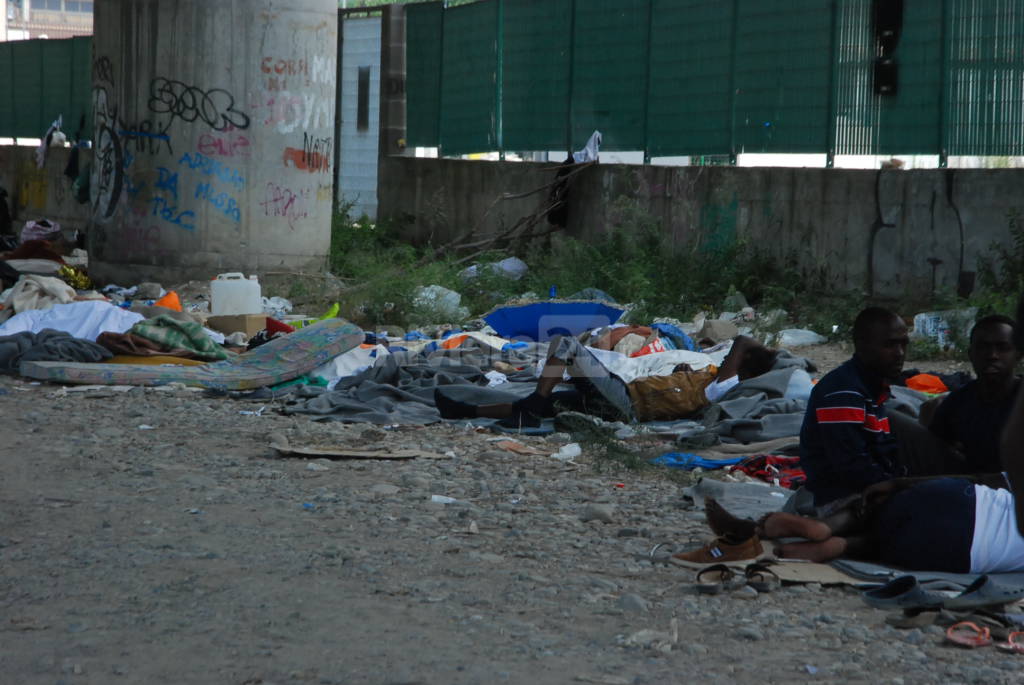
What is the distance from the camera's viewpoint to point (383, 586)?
4.31 m

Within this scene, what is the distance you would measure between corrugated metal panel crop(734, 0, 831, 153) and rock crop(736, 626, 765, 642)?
28.1 feet

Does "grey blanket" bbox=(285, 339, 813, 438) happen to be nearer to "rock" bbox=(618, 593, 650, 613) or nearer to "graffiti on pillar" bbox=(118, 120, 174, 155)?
"rock" bbox=(618, 593, 650, 613)

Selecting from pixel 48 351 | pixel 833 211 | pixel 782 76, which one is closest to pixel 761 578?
pixel 48 351

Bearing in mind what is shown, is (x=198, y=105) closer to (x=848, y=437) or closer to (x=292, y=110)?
(x=292, y=110)

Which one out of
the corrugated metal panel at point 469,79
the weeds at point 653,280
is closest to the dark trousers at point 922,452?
the weeds at point 653,280

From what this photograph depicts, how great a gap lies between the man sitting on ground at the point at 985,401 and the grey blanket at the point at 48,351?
245 inches

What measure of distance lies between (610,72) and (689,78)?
1275mm

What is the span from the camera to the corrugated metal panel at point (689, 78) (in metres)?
12.8

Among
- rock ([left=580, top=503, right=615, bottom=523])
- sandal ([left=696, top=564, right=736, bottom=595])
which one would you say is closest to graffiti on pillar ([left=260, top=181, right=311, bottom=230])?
rock ([left=580, top=503, right=615, bottom=523])

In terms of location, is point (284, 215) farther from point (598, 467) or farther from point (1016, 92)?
point (598, 467)

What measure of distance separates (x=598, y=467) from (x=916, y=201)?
18.5 ft

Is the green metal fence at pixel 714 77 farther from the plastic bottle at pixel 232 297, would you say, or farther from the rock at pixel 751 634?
the rock at pixel 751 634

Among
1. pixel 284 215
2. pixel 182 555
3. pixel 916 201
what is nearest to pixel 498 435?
pixel 182 555

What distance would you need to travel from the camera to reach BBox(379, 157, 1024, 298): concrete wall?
10461 mm
